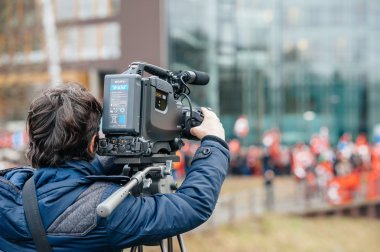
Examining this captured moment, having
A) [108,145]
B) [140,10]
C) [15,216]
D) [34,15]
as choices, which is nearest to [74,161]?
[108,145]

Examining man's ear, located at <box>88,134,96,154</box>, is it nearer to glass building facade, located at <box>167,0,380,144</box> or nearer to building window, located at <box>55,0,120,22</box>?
glass building facade, located at <box>167,0,380,144</box>

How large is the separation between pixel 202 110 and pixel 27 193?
73 centimetres

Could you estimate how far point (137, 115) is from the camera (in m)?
2.00

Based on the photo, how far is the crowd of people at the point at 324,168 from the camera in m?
18.8

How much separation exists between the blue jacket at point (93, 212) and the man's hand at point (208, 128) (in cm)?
17

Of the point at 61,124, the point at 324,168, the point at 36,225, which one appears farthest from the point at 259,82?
the point at 36,225

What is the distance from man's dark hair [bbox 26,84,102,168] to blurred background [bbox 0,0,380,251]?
8107mm

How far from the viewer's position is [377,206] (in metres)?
19.5

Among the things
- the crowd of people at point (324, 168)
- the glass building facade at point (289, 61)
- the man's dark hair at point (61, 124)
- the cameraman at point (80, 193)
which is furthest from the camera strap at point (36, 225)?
the glass building facade at point (289, 61)

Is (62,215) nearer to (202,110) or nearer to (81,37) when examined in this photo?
(202,110)

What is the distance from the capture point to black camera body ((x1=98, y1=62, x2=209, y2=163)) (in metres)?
Answer: 1.99

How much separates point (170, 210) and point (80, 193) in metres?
0.31

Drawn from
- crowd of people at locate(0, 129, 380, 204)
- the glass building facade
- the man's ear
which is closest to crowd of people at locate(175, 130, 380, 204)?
crowd of people at locate(0, 129, 380, 204)

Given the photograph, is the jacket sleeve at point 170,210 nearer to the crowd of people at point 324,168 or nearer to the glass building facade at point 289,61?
the crowd of people at point 324,168
